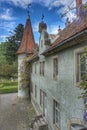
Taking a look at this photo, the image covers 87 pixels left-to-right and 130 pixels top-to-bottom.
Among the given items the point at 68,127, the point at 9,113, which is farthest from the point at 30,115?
the point at 68,127

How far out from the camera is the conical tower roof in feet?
85.2

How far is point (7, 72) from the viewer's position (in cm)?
5309

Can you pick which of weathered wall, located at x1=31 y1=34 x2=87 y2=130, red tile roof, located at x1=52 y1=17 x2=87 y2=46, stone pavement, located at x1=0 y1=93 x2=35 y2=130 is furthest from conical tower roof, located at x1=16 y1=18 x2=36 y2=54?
red tile roof, located at x1=52 y1=17 x2=87 y2=46

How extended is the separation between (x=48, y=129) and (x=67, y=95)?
479 cm

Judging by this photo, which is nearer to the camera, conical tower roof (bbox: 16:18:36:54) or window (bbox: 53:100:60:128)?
window (bbox: 53:100:60:128)

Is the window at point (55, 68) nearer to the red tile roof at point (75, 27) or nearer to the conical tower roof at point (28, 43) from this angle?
the red tile roof at point (75, 27)

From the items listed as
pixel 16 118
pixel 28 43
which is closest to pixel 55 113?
pixel 16 118

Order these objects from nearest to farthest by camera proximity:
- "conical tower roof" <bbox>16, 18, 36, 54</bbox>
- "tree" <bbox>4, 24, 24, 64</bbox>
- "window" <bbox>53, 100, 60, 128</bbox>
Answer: "window" <bbox>53, 100, 60, 128</bbox>
"conical tower roof" <bbox>16, 18, 36, 54</bbox>
"tree" <bbox>4, 24, 24, 64</bbox>

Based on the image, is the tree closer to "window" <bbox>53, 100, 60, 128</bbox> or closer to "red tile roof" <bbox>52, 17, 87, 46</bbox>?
"window" <bbox>53, 100, 60, 128</bbox>

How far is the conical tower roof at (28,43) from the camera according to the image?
25978mm

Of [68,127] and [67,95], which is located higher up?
[67,95]

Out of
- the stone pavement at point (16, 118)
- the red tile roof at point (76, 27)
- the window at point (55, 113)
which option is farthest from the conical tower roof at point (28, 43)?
the red tile roof at point (76, 27)

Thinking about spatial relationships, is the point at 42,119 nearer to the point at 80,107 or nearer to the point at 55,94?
the point at 55,94

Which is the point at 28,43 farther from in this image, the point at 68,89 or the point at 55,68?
the point at 68,89
